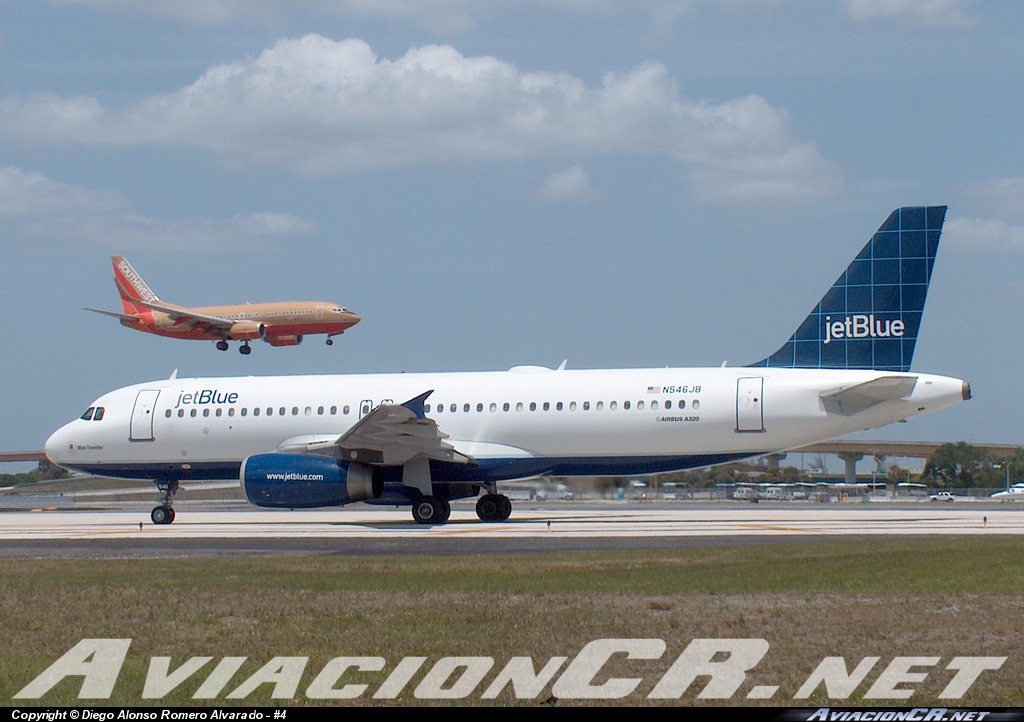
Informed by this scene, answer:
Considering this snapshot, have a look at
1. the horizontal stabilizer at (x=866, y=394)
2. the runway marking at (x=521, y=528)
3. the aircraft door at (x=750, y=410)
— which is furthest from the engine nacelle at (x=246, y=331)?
the horizontal stabilizer at (x=866, y=394)

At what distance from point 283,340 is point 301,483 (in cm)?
3023

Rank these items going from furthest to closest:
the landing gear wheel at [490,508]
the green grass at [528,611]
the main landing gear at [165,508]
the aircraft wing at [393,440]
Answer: the main landing gear at [165,508] < the landing gear wheel at [490,508] < the aircraft wing at [393,440] < the green grass at [528,611]

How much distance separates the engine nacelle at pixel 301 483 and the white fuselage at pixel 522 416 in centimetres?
318

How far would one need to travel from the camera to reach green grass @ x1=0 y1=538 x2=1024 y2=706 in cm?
814

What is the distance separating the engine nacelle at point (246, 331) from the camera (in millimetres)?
54344

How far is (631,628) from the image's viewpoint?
31.2ft

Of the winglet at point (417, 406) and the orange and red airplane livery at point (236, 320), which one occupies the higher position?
the orange and red airplane livery at point (236, 320)

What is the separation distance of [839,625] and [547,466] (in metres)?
18.5

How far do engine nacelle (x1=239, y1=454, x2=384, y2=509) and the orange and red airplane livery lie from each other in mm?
28001

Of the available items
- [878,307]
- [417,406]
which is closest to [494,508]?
[417,406]

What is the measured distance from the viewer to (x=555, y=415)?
27484 mm

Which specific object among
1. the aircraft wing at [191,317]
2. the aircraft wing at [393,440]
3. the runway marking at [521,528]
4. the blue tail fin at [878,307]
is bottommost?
the runway marking at [521,528]

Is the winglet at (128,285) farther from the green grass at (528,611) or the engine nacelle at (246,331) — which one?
the green grass at (528,611)

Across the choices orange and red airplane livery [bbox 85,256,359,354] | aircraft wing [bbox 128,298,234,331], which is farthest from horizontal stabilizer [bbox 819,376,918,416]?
aircraft wing [bbox 128,298,234,331]
